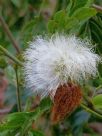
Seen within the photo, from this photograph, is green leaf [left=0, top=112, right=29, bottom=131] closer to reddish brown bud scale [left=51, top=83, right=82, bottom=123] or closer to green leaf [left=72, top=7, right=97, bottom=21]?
reddish brown bud scale [left=51, top=83, right=82, bottom=123]

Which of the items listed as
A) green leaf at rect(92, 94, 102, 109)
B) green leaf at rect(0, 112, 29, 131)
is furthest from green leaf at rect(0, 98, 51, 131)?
green leaf at rect(92, 94, 102, 109)

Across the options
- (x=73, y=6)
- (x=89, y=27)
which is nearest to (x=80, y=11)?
(x=73, y=6)

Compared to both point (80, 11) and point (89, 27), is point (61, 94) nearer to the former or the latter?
point (80, 11)

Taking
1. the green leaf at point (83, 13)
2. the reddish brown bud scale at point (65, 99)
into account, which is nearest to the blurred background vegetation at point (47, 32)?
the green leaf at point (83, 13)

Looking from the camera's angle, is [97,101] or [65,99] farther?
[97,101]

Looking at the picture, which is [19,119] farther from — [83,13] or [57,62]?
[83,13]

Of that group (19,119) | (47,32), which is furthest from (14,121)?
(47,32)
